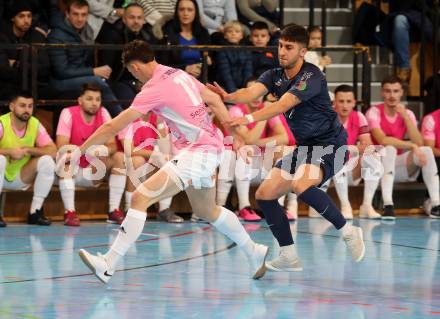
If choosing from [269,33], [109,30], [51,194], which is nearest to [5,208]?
[51,194]

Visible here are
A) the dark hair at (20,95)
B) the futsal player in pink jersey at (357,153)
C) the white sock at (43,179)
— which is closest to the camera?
the dark hair at (20,95)

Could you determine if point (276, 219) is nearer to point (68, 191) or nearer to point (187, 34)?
point (68, 191)

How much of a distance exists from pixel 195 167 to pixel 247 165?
4.52 metres

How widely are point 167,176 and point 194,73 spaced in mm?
5216

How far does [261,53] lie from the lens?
12.6 meters

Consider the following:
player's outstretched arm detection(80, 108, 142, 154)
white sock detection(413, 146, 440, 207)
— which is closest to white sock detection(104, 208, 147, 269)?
player's outstretched arm detection(80, 108, 142, 154)

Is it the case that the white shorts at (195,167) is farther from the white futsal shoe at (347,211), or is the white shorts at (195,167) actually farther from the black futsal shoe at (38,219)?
the white futsal shoe at (347,211)

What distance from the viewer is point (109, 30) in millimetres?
12141

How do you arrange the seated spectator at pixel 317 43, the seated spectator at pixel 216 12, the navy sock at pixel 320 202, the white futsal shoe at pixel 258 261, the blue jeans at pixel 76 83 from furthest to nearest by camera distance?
1. the seated spectator at pixel 216 12
2. the seated spectator at pixel 317 43
3. the blue jeans at pixel 76 83
4. the navy sock at pixel 320 202
5. the white futsal shoe at pixel 258 261

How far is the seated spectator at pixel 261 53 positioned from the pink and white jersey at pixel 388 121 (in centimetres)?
129

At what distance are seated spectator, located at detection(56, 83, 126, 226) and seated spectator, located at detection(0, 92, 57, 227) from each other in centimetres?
18

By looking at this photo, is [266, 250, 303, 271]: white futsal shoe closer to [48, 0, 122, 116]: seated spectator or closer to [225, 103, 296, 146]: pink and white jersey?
[225, 103, 296, 146]: pink and white jersey

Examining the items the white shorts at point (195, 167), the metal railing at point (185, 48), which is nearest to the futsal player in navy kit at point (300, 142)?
the white shorts at point (195, 167)

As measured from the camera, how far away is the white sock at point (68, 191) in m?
11.0
